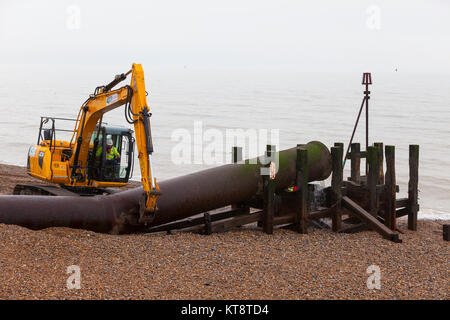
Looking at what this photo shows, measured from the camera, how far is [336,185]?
12758 millimetres

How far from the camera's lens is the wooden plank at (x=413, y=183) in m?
13.8

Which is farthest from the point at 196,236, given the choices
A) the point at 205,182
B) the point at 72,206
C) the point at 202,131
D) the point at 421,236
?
the point at 202,131

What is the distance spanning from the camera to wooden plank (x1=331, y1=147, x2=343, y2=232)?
41.8 feet

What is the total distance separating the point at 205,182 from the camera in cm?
1192

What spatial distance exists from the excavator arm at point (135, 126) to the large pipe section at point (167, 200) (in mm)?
633

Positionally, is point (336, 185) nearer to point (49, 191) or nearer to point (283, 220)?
point (283, 220)

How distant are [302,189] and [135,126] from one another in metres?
3.74

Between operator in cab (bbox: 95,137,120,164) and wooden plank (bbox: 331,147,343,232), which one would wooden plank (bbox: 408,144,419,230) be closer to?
wooden plank (bbox: 331,147,343,232)

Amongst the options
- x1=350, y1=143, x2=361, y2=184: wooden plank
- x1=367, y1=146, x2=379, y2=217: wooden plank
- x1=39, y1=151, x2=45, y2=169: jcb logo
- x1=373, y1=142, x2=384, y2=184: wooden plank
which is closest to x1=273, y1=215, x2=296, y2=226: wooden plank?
x1=367, y1=146, x2=379, y2=217: wooden plank

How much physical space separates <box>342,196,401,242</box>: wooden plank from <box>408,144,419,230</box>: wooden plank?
1846 mm

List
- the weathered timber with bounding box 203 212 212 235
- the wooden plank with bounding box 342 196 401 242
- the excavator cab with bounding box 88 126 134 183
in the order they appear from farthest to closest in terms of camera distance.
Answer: the excavator cab with bounding box 88 126 134 183 → the wooden plank with bounding box 342 196 401 242 → the weathered timber with bounding box 203 212 212 235

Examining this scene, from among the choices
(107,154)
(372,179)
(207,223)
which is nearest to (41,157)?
(107,154)
